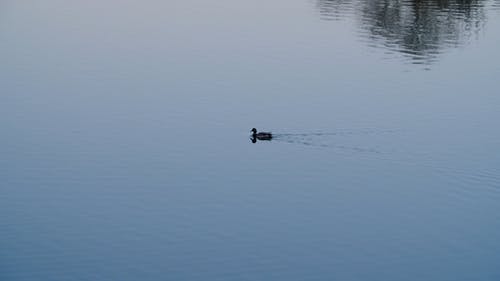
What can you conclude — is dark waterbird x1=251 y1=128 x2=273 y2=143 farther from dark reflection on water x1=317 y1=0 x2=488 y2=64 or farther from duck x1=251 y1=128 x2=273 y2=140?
dark reflection on water x1=317 y1=0 x2=488 y2=64

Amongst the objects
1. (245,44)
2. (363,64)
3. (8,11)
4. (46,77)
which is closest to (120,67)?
(46,77)

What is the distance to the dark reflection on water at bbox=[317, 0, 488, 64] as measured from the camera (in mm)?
55125

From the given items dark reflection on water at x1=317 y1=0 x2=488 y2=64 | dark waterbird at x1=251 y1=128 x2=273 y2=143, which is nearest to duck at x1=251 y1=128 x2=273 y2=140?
dark waterbird at x1=251 y1=128 x2=273 y2=143

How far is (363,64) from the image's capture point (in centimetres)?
4994

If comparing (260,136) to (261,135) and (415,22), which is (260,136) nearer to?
(261,135)

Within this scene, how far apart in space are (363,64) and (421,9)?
16011 millimetres

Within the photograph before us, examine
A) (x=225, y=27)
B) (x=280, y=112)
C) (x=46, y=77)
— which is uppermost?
(x=225, y=27)

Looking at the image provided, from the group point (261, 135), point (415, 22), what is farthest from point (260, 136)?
point (415, 22)

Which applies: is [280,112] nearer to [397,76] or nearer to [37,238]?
[397,76]

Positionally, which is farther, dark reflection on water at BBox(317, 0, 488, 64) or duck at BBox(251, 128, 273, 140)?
dark reflection on water at BBox(317, 0, 488, 64)

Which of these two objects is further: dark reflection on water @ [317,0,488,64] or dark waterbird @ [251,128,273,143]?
dark reflection on water @ [317,0,488,64]

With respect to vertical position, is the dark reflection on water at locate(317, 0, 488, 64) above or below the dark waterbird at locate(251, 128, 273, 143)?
above

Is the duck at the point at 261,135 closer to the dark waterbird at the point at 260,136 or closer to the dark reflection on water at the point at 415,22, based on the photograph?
the dark waterbird at the point at 260,136

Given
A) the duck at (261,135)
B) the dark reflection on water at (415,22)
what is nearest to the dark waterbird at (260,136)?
the duck at (261,135)
